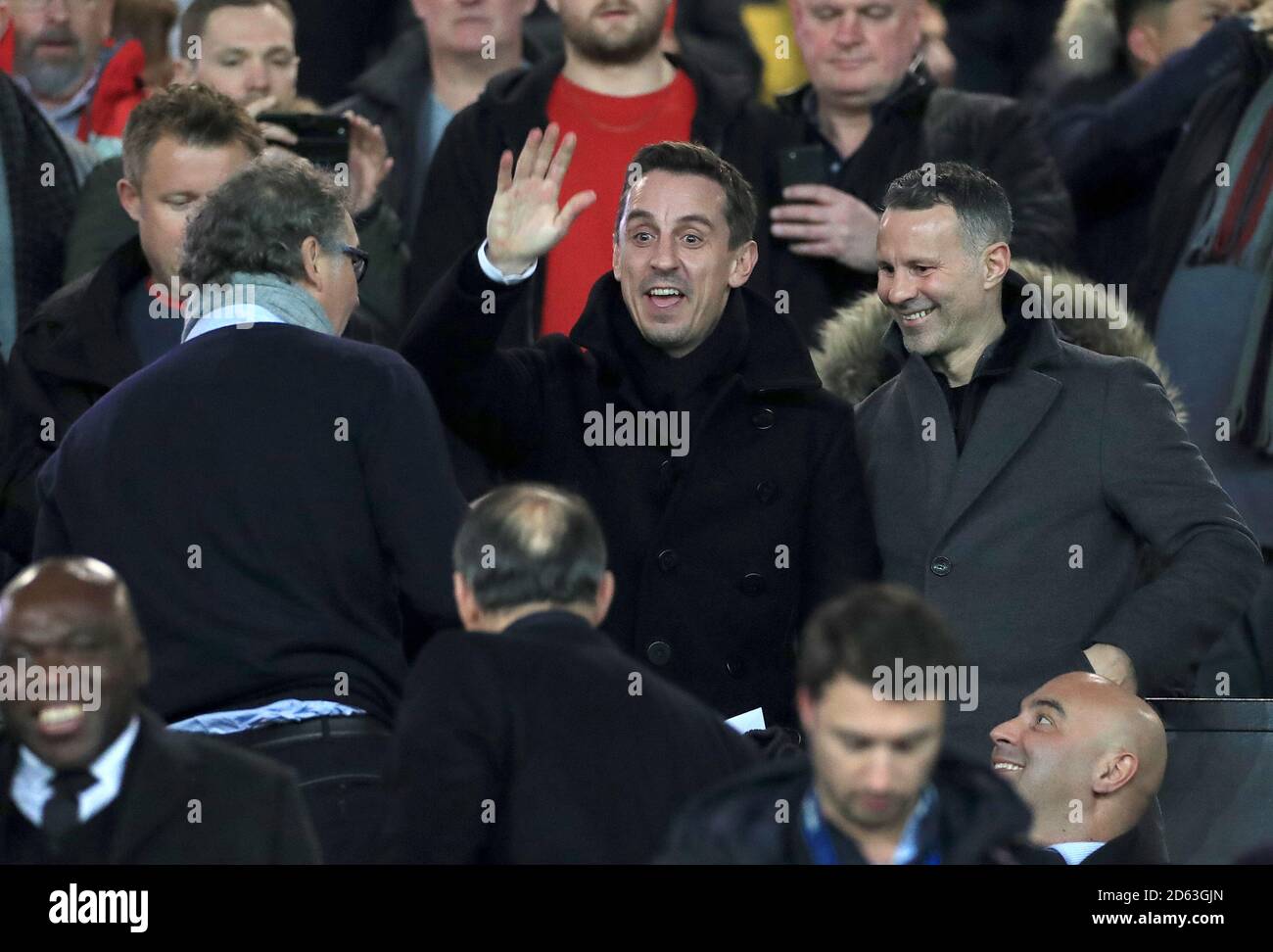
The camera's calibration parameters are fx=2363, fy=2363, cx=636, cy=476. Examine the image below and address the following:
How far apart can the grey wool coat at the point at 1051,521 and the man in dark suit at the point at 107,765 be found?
1.82m

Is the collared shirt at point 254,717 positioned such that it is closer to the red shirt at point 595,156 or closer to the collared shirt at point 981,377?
the collared shirt at point 981,377

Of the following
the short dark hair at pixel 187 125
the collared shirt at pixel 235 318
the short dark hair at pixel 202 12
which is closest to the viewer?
the collared shirt at pixel 235 318

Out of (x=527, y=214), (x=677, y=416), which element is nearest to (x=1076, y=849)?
(x=677, y=416)

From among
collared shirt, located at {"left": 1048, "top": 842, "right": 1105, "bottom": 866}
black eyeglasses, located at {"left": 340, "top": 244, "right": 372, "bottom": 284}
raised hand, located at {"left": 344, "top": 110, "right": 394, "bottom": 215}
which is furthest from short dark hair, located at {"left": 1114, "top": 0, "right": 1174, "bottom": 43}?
black eyeglasses, located at {"left": 340, "top": 244, "right": 372, "bottom": 284}

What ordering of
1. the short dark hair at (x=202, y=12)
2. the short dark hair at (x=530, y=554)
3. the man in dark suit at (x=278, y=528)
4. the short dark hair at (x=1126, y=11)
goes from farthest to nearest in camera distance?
1. the short dark hair at (x=1126, y=11)
2. the short dark hair at (x=202, y=12)
3. the man in dark suit at (x=278, y=528)
4. the short dark hair at (x=530, y=554)

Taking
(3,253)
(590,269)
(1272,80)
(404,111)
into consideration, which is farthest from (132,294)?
(1272,80)

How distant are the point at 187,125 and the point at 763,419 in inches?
64.6

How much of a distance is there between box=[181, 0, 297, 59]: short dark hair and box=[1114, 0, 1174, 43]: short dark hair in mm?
2729

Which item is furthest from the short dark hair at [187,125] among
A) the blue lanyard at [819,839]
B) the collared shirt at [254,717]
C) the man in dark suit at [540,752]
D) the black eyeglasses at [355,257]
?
the blue lanyard at [819,839]

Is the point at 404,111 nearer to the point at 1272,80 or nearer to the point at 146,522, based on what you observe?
the point at 1272,80

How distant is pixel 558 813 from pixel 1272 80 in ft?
12.7

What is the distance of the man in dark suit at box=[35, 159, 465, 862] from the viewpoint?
4270mm

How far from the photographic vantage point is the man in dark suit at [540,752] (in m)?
3.69
